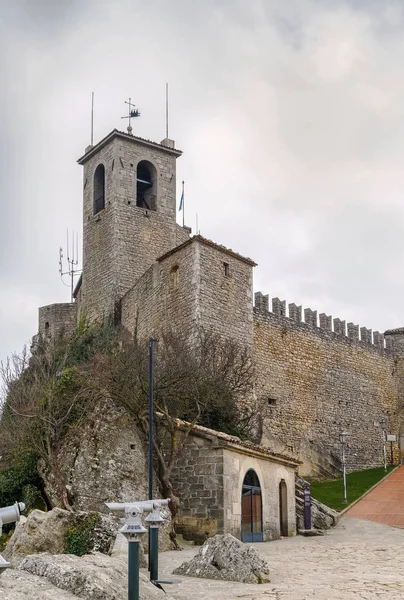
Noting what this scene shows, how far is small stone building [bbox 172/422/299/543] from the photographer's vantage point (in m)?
17.1

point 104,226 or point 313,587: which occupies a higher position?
point 104,226

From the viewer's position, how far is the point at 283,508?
20.2 meters

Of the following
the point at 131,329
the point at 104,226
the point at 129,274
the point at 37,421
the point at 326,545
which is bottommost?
the point at 326,545

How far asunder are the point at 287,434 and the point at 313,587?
21844 mm

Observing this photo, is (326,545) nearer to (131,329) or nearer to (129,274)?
(131,329)

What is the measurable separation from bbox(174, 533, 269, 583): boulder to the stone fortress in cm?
1597

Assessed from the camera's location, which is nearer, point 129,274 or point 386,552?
point 386,552

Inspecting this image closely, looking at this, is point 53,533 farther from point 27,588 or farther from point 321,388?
point 321,388

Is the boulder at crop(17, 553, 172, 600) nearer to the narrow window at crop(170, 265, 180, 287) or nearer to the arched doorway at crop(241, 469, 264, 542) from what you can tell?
the arched doorway at crop(241, 469, 264, 542)

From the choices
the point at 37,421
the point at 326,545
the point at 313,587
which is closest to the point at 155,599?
the point at 313,587

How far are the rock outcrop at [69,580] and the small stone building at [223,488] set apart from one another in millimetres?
8416

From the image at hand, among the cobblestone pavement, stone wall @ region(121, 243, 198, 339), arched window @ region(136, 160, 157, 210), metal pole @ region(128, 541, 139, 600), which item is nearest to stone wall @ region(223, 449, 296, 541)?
the cobblestone pavement

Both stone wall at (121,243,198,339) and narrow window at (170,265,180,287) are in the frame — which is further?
narrow window at (170,265,180,287)

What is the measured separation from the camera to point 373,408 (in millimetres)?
36812
